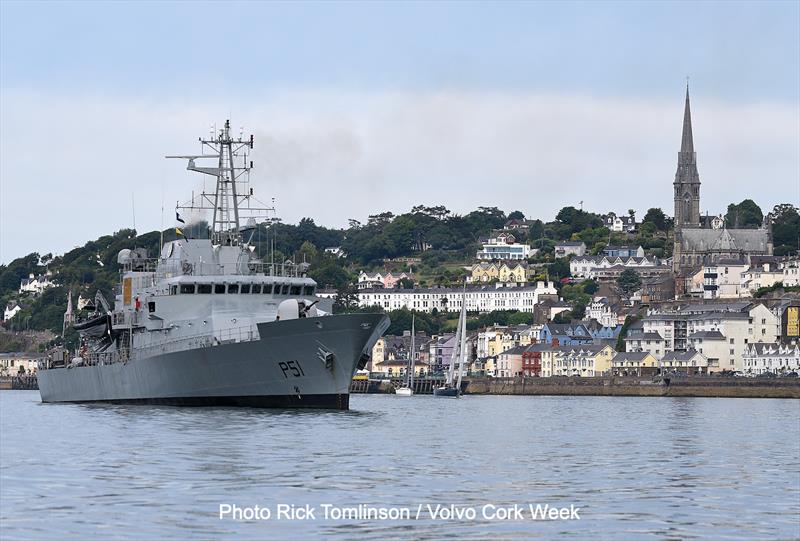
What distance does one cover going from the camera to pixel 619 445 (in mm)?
41406

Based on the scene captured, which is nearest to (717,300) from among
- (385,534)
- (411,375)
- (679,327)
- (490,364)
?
(679,327)

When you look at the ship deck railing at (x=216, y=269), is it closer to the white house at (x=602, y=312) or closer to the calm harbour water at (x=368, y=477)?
the calm harbour water at (x=368, y=477)

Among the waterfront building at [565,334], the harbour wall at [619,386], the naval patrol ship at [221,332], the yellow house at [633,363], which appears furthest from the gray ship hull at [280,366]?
the waterfront building at [565,334]

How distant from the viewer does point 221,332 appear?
53.6 metres

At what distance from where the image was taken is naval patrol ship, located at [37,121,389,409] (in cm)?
5031

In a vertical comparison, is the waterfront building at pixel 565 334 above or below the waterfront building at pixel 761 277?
below

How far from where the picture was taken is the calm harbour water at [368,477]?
2380cm

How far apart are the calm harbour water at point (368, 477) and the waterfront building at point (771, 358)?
101 m

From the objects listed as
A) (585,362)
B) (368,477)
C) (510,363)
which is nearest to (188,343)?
(368,477)

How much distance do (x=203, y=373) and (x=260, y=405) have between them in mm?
2487

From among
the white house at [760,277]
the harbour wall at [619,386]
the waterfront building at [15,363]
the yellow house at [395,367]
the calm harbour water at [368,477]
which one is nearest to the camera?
the calm harbour water at [368,477]

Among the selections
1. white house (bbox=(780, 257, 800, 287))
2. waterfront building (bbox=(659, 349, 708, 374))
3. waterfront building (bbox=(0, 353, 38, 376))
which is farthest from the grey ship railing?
white house (bbox=(780, 257, 800, 287))

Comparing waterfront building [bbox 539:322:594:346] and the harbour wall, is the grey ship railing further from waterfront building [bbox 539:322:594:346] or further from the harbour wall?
waterfront building [bbox 539:322:594:346]

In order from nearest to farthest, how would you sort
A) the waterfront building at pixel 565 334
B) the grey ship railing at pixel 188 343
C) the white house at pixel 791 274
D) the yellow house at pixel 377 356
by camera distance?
the grey ship railing at pixel 188 343 → the waterfront building at pixel 565 334 → the yellow house at pixel 377 356 → the white house at pixel 791 274
